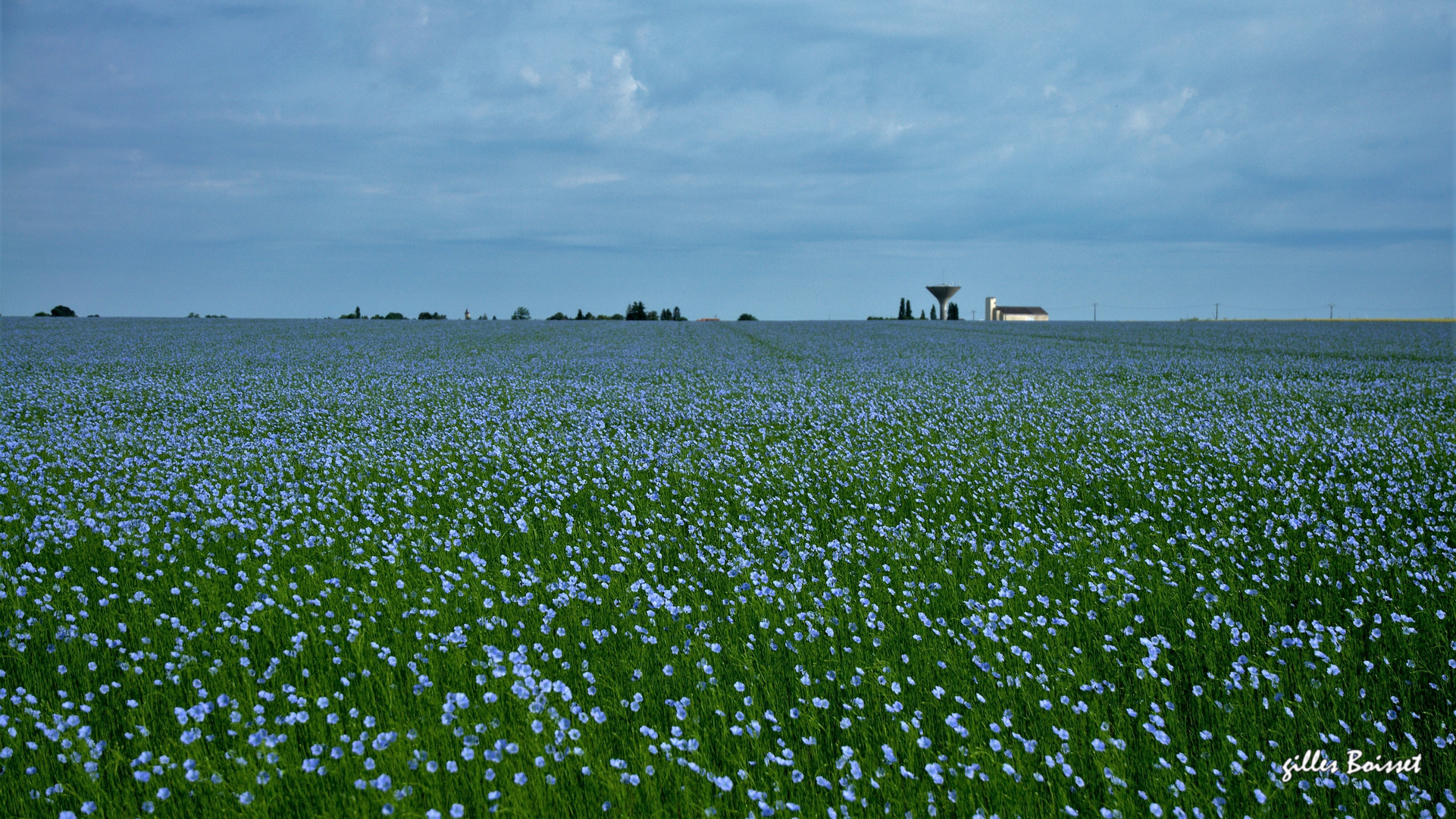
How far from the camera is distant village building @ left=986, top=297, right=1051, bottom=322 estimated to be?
4424 inches

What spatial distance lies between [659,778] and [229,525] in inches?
204

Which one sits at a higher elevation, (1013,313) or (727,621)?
(1013,313)

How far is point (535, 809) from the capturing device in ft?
10.4

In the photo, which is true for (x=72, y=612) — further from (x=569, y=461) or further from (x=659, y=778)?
(x=569, y=461)

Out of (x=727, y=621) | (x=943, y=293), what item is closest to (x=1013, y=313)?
(x=943, y=293)

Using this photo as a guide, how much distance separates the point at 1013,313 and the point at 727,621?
12753cm

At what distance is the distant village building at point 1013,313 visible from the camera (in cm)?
11238

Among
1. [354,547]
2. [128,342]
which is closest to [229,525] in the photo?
[354,547]

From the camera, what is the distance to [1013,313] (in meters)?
123
